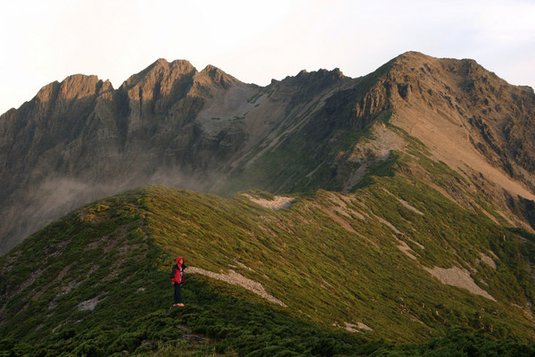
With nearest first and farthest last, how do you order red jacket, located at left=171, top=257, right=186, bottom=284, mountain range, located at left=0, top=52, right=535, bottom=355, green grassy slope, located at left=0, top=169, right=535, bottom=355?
1. green grassy slope, located at left=0, top=169, right=535, bottom=355
2. mountain range, located at left=0, top=52, right=535, bottom=355
3. red jacket, located at left=171, top=257, right=186, bottom=284

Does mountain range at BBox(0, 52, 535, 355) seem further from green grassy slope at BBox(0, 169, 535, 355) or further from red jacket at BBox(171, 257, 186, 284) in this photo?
red jacket at BBox(171, 257, 186, 284)

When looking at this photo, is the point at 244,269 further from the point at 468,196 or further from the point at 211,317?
the point at 468,196

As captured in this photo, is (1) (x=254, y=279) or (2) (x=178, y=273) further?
(1) (x=254, y=279)

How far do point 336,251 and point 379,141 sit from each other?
79689 mm

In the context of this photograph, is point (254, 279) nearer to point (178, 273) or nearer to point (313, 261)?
point (178, 273)

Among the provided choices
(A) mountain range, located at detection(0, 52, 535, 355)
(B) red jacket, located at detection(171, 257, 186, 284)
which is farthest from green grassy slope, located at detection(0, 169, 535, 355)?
(B) red jacket, located at detection(171, 257, 186, 284)

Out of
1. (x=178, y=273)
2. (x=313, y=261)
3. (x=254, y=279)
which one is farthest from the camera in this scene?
(x=313, y=261)

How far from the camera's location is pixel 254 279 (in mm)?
44969

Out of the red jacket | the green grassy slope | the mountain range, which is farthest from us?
the red jacket

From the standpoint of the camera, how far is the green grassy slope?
1049 inches

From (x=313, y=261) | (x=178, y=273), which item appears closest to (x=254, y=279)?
(x=178, y=273)

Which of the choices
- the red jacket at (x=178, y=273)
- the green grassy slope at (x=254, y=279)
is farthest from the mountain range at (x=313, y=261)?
the red jacket at (x=178, y=273)

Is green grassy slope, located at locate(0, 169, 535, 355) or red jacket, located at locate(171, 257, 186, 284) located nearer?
green grassy slope, located at locate(0, 169, 535, 355)

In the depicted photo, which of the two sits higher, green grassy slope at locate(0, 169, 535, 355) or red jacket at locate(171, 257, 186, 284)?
red jacket at locate(171, 257, 186, 284)
